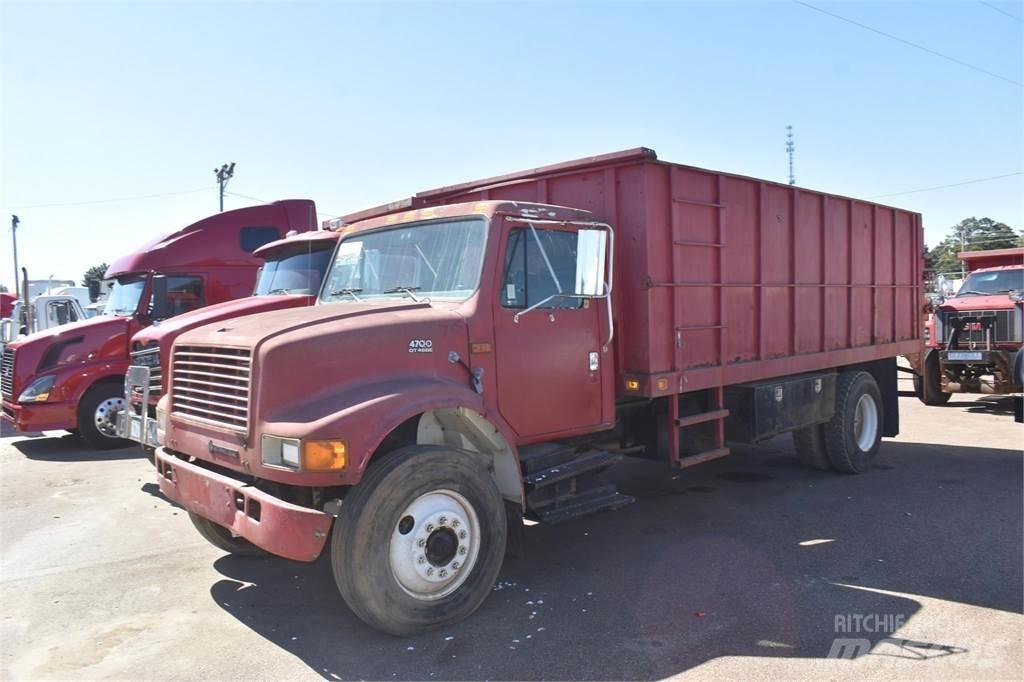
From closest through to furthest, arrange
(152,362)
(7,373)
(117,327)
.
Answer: (152,362), (117,327), (7,373)

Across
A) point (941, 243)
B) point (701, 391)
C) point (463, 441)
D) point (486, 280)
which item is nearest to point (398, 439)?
point (463, 441)

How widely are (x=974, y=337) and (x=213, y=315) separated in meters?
12.5

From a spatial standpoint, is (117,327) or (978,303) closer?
(117,327)

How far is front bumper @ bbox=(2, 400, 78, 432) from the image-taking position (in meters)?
9.53

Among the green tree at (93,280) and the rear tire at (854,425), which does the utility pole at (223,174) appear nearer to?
the green tree at (93,280)

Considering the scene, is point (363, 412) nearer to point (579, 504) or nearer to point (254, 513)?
point (254, 513)

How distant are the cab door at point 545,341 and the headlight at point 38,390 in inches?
300

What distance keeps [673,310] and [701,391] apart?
114 cm

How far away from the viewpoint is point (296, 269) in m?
8.26

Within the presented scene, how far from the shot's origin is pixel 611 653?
3922 millimetres

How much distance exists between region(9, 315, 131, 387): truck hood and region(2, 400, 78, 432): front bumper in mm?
348

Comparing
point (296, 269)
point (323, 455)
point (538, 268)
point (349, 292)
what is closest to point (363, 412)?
point (323, 455)

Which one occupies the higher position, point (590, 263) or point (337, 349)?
point (590, 263)

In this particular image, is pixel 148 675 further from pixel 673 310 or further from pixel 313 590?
pixel 673 310
